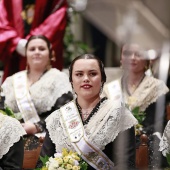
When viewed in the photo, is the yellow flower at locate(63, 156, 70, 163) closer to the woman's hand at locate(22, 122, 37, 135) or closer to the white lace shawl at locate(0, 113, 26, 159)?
the white lace shawl at locate(0, 113, 26, 159)

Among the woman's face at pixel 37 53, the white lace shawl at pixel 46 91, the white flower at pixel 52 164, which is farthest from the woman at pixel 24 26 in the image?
the white flower at pixel 52 164

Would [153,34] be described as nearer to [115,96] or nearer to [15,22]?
[115,96]

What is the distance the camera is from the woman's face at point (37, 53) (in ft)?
11.1

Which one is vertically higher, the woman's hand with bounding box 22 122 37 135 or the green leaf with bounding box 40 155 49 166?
the green leaf with bounding box 40 155 49 166

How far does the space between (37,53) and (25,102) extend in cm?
31

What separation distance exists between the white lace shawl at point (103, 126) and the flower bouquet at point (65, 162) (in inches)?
4.1

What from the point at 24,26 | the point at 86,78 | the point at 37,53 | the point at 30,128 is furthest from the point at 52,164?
the point at 24,26

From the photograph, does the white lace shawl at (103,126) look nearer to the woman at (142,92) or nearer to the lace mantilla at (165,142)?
the lace mantilla at (165,142)

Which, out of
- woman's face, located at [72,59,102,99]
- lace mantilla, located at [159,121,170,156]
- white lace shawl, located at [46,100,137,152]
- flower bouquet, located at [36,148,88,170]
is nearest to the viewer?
lace mantilla, located at [159,121,170,156]

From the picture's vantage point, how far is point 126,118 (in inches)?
92.4

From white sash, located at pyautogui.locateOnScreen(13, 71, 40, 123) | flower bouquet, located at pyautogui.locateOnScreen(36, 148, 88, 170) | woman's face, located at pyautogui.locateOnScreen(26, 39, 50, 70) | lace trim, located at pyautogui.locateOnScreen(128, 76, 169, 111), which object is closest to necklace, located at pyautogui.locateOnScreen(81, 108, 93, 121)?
flower bouquet, located at pyautogui.locateOnScreen(36, 148, 88, 170)

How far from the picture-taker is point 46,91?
130 inches

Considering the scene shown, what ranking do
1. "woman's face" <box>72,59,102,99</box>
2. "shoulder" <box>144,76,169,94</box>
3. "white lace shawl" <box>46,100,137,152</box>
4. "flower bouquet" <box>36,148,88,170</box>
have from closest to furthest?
1. "flower bouquet" <box>36,148,88,170</box>
2. "white lace shawl" <box>46,100,137,152</box>
3. "woman's face" <box>72,59,102,99</box>
4. "shoulder" <box>144,76,169,94</box>

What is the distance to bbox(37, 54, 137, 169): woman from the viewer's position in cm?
233
